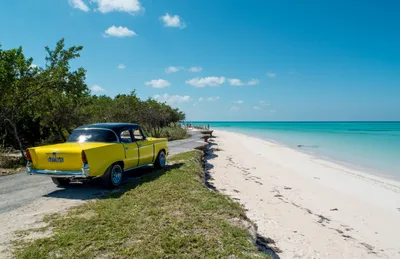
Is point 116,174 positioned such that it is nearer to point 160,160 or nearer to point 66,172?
point 66,172

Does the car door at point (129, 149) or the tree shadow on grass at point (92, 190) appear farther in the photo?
the car door at point (129, 149)

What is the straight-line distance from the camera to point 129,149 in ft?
27.0

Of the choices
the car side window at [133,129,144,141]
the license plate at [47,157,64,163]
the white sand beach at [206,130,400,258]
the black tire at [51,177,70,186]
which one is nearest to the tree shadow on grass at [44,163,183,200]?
the black tire at [51,177,70,186]

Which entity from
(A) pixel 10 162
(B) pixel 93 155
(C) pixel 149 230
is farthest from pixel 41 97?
(C) pixel 149 230

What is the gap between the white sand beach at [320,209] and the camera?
610cm

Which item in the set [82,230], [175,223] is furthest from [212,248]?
[82,230]

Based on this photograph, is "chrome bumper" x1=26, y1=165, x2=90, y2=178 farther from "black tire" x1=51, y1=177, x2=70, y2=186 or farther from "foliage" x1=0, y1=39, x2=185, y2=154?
"foliage" x1=0, y1=39, x2=185, y2=154

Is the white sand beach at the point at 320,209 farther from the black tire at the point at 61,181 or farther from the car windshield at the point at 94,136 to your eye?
the black tire at the point at 61,181

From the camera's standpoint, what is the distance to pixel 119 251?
→ 152 inches

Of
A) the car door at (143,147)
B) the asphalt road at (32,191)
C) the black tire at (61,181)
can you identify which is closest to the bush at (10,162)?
the asphalt road at (32,191)

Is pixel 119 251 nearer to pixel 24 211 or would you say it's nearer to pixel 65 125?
pixel 24 211

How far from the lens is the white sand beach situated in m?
6.10

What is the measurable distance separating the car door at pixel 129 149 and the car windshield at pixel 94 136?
34 cm

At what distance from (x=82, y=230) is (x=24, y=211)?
2.31 meters
